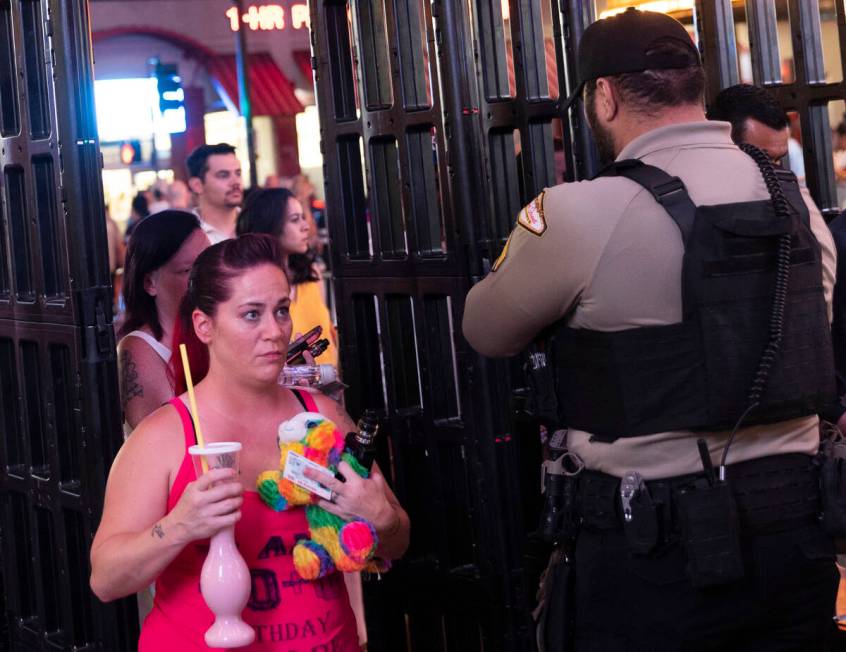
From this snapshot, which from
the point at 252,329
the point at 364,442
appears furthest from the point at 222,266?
the point at 364,442

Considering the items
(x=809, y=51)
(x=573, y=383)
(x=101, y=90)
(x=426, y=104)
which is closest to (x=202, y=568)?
(x=573, y=383)

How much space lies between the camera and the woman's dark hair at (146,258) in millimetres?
3623

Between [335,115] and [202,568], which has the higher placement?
[335,115]

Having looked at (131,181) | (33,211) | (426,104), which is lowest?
(33,211)

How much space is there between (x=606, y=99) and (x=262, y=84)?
68.7ft

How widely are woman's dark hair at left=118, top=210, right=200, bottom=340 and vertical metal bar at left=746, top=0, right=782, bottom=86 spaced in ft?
7.22

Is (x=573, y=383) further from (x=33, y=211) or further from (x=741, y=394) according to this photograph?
(x=33, y=211)


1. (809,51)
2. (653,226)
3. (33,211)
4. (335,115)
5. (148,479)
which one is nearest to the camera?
(653,226)

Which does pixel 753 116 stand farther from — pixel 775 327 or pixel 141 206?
pixel 141 206

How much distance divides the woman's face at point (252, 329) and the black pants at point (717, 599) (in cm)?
80

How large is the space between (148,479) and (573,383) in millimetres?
899

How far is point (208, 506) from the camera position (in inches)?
89.9

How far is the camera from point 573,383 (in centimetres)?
250

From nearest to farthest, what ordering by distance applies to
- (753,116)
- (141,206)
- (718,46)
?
(753,116) < (718,46) < (141,206)
